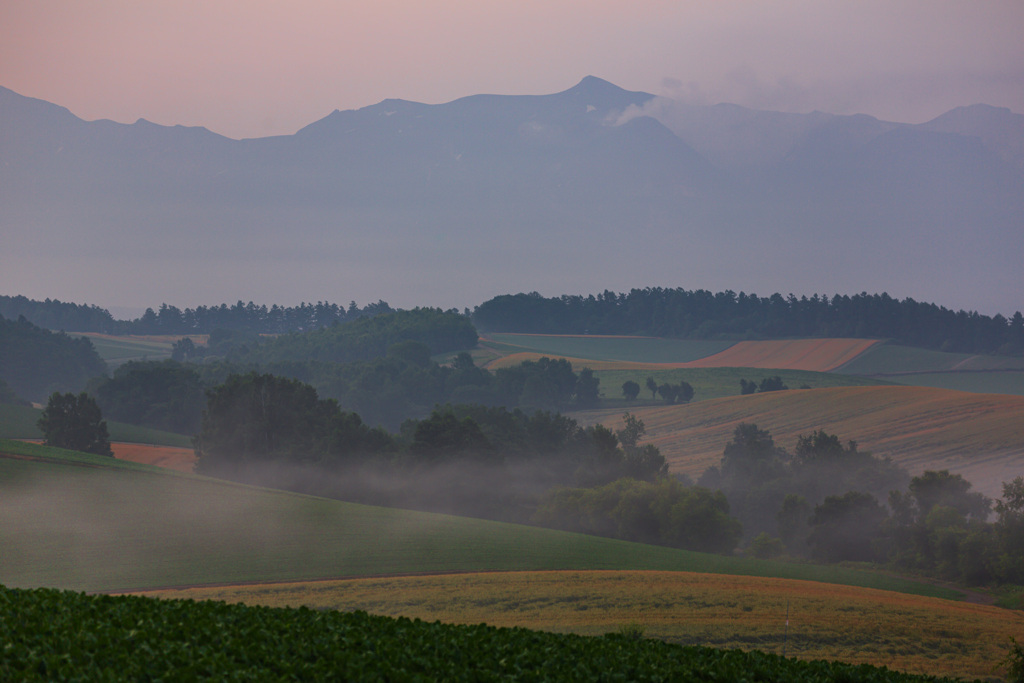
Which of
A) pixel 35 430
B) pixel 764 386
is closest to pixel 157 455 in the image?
pixel 35 430

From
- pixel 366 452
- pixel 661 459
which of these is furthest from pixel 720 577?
pixel 366 452

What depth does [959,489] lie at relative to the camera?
5403 cm

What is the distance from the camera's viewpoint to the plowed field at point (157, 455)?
241ft

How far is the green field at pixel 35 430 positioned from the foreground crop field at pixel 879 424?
54456mm

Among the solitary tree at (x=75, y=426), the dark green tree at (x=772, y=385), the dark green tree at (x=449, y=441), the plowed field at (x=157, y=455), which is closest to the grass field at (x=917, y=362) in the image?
the dark green tree at (x=772, y=385)

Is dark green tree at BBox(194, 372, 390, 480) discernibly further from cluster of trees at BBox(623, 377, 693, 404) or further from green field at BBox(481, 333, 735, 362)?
green field at BBox(481, 333, 735, 362)

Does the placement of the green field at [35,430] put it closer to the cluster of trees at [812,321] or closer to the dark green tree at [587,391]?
the dark green tree at [587,391]

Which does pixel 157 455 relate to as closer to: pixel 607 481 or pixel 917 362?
pixel 607 481

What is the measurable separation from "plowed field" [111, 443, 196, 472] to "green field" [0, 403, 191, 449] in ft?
11.4

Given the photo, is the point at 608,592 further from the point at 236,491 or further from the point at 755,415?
the point at 755,415

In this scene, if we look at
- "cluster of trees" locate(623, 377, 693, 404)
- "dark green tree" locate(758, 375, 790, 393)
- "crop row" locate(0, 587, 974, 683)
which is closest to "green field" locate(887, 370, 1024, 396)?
"dark green tree" locate(758, 375, 790, 393)

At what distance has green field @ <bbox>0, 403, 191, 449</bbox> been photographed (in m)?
75.2

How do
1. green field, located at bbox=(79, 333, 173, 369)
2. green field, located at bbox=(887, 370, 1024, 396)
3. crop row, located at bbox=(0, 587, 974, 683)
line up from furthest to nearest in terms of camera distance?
green field, located at bbox=(79, 333, 173, 369) → green field, located at bbox=(887, 370, 1024, 396) → crop row, located at bbox=(0, 587, 974, 683)

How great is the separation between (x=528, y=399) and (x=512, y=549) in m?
82.9
